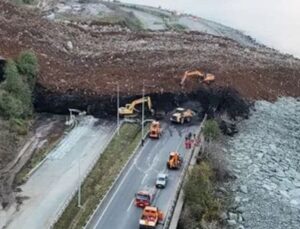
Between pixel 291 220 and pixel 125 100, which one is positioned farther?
pixel 125 100

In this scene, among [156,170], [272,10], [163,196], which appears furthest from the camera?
[272,10]

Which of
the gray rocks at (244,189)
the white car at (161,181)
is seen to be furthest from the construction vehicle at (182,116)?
the white car at (161,181)

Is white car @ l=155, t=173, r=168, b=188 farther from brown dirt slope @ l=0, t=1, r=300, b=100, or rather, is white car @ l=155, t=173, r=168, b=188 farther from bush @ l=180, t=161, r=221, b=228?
brown dirt slope @ l=0, t=1, r=300, b=100

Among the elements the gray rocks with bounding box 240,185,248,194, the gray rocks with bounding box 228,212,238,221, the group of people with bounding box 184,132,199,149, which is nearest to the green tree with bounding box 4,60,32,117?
the group of people with bounding box 184,132,199,149

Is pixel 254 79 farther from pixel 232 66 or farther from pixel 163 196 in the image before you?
pixel 163 196

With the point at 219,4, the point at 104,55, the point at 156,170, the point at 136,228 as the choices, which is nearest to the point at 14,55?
the point at 104,55

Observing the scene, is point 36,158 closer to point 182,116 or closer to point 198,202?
point 182,116
